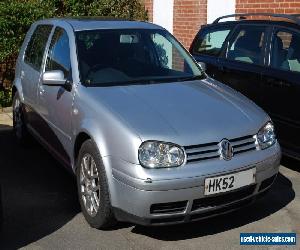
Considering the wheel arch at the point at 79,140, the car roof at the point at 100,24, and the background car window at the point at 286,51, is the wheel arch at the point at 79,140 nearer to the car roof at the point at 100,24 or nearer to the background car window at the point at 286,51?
the car roof at the point at 100,24

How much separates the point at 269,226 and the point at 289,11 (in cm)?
457

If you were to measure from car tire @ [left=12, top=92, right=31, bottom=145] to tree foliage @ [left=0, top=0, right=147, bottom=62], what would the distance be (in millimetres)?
2962

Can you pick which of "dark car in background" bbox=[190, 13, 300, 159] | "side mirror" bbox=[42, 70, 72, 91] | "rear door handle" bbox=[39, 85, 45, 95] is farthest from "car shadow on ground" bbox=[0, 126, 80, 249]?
"dark car in background" bbox=[190, 13, 300, 159]

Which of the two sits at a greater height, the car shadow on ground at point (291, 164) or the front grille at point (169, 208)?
the front grille at point (169, 208)

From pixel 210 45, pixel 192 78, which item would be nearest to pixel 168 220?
pixel 192 78

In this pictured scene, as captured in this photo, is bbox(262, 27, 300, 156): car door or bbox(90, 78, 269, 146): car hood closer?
bbox(90, 78, 269, 146): car hood

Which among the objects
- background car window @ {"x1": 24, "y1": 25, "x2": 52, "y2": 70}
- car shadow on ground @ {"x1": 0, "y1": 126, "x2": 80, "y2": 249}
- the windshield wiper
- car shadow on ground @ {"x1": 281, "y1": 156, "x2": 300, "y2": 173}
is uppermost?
background car window @ {"x1": 24, "y1": 25, "x2": 52, "y2": 70}

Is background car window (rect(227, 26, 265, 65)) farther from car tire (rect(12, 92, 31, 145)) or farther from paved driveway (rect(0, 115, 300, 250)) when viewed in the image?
car tire (rect(12, 92, 31, 145))

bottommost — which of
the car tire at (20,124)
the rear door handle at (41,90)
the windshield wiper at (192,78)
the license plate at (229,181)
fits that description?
the car tire at (20,124)

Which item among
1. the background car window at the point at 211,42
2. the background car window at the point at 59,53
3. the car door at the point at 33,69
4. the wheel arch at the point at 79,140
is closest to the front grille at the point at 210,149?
the wheel arch at the point at 79,140

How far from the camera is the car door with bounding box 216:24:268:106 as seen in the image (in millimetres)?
6090

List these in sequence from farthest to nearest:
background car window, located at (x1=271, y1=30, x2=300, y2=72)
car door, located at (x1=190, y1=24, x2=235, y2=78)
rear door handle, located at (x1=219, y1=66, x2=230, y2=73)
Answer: car door, located at (x1=190, y1=24, x2=235, y2=78) < rear door handle, located at (x1=219, y1=66, x2=230, y2=73) < background car window, located at (x1=271, y1=30, x2=300, y2=72)

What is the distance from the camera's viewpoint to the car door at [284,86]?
5.52 meters

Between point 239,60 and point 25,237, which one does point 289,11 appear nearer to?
point 239,60
